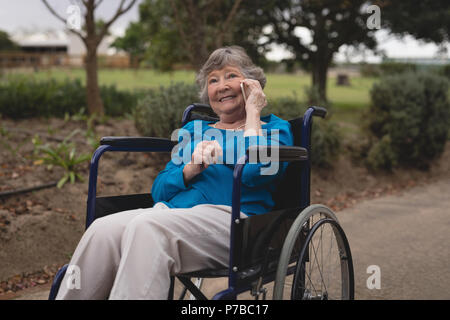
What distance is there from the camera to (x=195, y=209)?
203 centimetres

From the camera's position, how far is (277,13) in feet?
39.1

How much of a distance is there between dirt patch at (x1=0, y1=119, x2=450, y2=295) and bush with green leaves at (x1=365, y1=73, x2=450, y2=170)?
257 millimetres

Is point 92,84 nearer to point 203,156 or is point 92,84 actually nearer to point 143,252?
point 203,156

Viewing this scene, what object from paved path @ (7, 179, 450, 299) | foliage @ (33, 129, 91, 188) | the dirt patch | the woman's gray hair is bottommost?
paved path @ (7, 179, 450, 299)

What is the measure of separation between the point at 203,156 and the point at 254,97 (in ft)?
1.21

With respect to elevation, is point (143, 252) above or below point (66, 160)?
above

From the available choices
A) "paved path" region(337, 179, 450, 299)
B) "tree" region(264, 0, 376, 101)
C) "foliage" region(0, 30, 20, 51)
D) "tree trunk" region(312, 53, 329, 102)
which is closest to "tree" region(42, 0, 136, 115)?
"paved path" region(337, 179, 450, 299)

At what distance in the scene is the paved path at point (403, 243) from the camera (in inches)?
125

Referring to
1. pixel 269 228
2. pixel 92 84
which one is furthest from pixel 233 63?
pixel 92 84

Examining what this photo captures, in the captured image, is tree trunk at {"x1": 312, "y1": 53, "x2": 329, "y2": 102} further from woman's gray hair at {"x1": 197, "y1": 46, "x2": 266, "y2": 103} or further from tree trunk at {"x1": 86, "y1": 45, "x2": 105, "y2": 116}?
→ woman's gray hair at {"x1": 197, "y1": 46, "x2": 266, "y2": 103}

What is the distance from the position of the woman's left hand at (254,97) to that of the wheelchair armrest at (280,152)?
0.28 meters

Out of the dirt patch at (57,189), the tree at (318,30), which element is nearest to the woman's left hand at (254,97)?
the dirt patch at (57,189)

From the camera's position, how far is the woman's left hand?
85.9 inches

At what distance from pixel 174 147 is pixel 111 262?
682 millimetres
